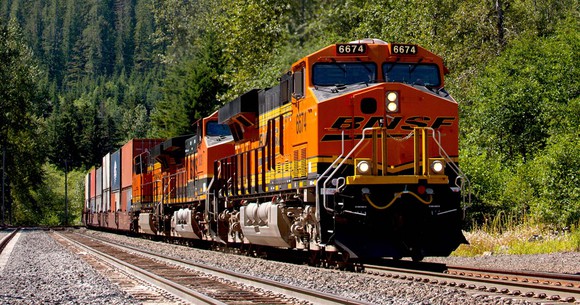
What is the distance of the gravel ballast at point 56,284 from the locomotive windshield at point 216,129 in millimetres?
5831

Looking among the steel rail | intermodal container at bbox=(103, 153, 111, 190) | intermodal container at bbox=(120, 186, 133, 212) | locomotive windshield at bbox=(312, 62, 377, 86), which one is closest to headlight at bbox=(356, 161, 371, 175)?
locomotive windshield at bbox=(312, 62, 377, 86)

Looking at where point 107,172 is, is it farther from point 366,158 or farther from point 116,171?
point 366,158

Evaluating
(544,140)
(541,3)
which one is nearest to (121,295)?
(544,140)

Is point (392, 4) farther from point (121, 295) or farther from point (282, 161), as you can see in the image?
point (121, 295)

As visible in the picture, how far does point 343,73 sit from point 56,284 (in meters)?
6.01

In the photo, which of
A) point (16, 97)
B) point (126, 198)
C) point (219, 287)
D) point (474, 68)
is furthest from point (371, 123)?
point (16, 97)

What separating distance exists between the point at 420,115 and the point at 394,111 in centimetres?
49

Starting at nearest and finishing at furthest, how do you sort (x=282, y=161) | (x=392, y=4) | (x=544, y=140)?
(x=282, y=161) < (x=544, y=140) < (x=392, y=4)

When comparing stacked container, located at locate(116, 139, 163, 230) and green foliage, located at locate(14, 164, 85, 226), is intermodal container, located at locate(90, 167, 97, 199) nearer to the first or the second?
stacked container, located at locate(116, 139, 163, 230)

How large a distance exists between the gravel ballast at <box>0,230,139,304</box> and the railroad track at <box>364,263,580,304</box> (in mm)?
4473

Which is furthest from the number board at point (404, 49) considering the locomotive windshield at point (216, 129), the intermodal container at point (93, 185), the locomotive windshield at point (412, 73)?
the intermodal container at point (93, 185)

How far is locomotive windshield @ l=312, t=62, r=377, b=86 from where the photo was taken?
14289 millimetres

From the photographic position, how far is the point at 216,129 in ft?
77.2

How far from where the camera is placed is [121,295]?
11.0 meters
